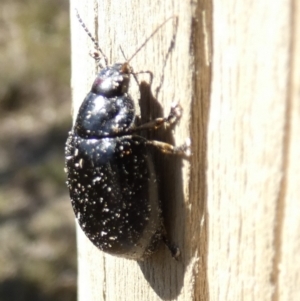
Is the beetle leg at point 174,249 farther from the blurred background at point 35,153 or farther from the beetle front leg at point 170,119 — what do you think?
the blurred background at point 35,153

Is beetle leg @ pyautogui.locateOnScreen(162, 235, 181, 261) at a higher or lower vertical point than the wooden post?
lower

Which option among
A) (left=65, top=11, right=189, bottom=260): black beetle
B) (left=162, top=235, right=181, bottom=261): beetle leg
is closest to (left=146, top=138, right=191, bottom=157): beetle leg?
(left=65, top=11, right=189, bottom=260): black beetle

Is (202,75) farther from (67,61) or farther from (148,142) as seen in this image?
(67,61)

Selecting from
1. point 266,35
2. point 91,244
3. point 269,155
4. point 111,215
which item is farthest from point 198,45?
point 91,244

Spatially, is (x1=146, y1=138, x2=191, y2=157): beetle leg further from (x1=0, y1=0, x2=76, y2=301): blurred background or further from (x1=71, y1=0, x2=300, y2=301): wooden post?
(x1=0, y1=0, x2=76, y2=301): blurred background

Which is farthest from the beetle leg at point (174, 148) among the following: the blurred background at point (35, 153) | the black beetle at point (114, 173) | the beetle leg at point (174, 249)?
the blurred background at point (35, 153)

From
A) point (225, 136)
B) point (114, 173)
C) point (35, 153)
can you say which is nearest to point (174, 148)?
point (225, 136)

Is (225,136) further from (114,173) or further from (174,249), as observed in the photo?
(114,173)
